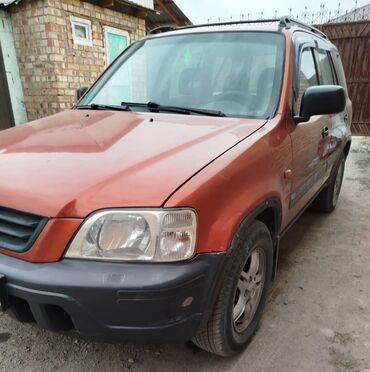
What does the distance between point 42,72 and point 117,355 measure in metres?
6.03

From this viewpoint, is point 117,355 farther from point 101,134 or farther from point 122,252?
point 101,134

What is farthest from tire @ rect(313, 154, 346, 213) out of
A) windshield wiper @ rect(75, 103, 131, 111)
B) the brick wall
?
the brick wall

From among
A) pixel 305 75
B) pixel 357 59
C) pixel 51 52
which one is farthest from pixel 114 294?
pixel 357 59

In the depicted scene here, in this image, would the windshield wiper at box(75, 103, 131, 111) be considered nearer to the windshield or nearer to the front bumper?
the windshield

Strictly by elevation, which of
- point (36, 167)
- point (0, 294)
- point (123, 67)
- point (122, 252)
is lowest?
point (0, 294)

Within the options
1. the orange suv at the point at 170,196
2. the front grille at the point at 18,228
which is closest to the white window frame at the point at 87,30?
the orange suv at the point at 170,196

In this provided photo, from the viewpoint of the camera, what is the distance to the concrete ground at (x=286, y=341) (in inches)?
82.9

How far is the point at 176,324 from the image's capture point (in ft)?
5.20

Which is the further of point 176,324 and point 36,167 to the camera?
point 36,167

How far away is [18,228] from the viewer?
1605 mm

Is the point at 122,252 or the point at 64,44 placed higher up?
the point at 64,44

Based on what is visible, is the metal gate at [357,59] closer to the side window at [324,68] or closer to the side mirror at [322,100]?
the side window at [324,68]

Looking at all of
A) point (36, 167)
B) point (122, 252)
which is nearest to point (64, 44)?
point (36, 167)

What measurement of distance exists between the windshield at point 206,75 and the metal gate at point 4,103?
4.60 m
